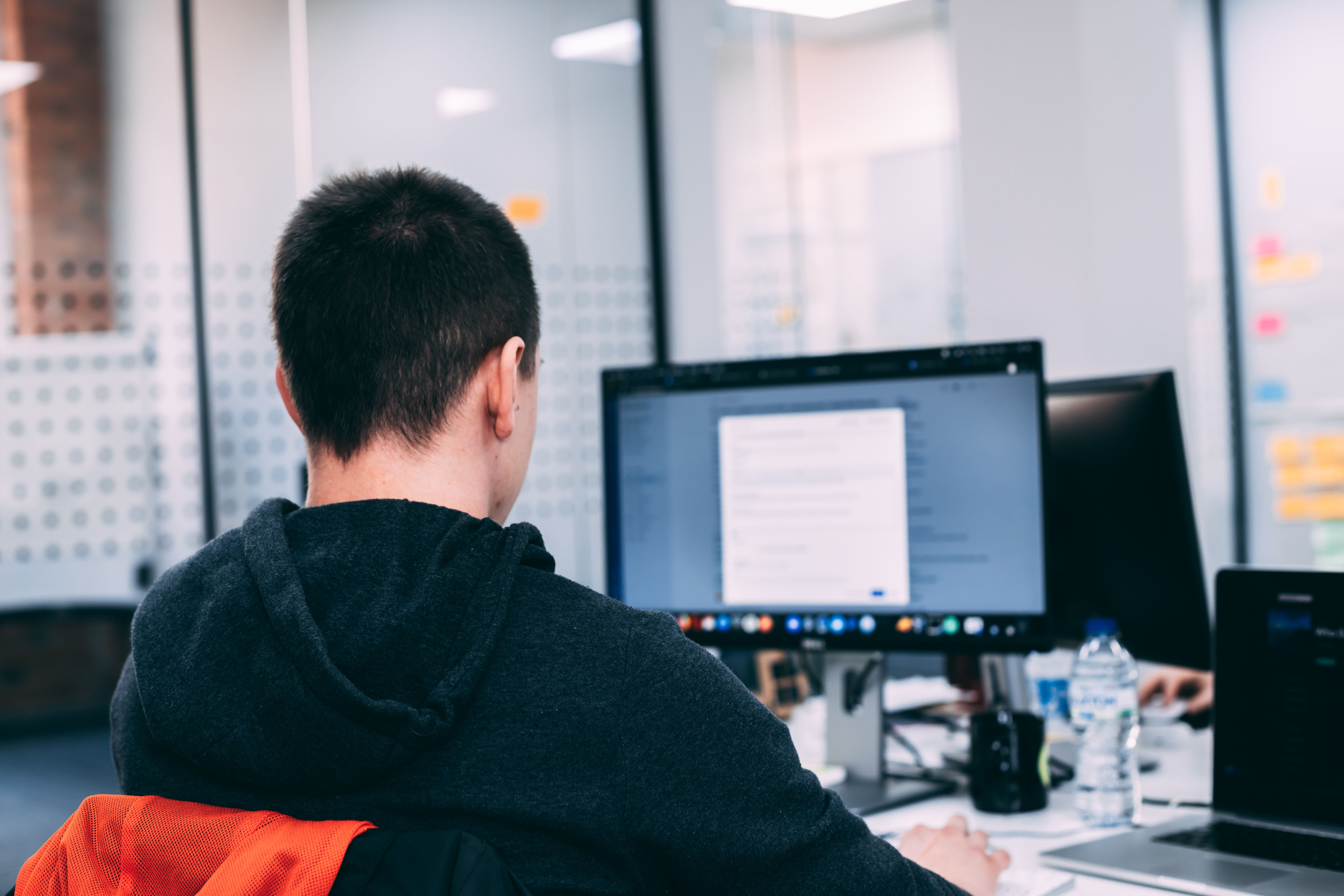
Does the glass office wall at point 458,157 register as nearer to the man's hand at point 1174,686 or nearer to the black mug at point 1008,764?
the man's hand at point 1174,686

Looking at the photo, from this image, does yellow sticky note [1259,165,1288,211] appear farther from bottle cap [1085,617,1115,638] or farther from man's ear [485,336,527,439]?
man's ear [485,336,527,439]

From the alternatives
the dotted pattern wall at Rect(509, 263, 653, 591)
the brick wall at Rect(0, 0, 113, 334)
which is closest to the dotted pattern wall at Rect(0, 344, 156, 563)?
the brick wall at Rect(0, 0, 113, 334)

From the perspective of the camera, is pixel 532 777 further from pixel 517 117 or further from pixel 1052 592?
pixel 517 117

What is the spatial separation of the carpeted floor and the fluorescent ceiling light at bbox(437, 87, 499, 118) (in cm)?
209

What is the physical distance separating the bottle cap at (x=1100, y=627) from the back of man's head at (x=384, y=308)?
0.88 m

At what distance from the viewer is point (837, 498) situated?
58.6 inches

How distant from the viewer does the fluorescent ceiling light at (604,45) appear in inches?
151

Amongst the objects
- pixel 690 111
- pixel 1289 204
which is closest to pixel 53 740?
pixel 690 111

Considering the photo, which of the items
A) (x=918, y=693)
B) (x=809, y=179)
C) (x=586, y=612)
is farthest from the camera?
(x=809, y=179)

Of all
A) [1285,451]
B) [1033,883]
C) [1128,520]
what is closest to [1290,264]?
[1285,451]

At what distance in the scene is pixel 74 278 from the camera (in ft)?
10.5

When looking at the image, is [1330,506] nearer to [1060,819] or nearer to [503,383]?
[1060,819]

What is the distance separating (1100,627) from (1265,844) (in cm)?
31

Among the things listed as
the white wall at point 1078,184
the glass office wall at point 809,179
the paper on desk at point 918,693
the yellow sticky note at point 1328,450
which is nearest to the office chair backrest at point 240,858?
the paper on desk at point 918,693
